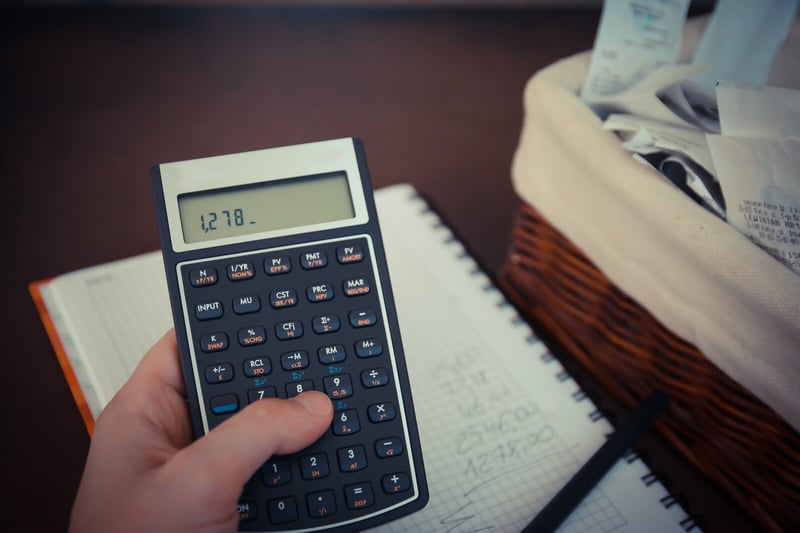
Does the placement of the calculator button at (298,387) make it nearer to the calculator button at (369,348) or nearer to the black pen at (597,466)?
the calculator button at (369,348)

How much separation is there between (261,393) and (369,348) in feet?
0.20

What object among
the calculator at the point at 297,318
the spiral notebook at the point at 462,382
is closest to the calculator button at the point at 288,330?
the calculator at the point at 297,318

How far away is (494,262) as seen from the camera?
580 millimetres

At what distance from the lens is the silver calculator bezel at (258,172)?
14.9 inches

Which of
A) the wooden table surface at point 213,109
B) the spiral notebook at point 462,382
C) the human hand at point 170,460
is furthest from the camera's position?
the wooden table surface at point 213,109

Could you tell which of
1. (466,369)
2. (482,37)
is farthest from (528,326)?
(482,37)

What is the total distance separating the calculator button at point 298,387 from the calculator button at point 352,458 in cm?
4

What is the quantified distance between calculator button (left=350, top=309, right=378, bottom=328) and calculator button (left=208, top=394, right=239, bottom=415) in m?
0.07

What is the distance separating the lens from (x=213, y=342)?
0.37m

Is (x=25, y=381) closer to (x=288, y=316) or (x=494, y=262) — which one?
(x=288, y=316)

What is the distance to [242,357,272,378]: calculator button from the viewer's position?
1.21 feet

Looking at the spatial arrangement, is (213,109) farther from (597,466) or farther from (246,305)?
(597,466)

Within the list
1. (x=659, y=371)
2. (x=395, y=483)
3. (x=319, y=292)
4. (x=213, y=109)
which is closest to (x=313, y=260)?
(x=319, y=292)

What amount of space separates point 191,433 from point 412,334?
163 mm
